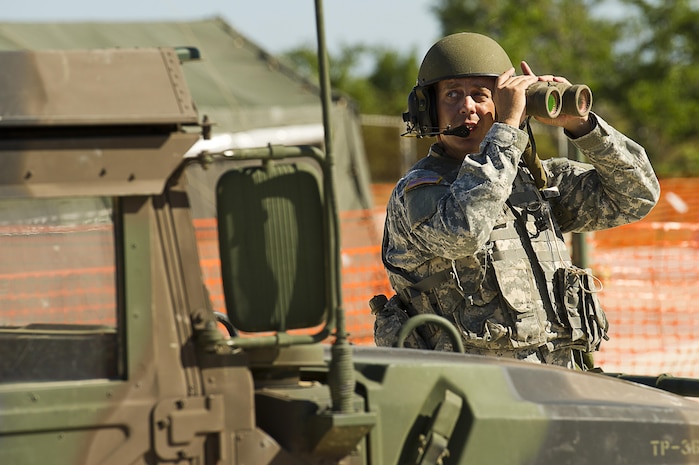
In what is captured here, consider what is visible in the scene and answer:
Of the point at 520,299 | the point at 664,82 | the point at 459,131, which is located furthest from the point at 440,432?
the point at 664,82

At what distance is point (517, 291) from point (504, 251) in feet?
0.45

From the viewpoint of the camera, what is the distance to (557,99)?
380cm

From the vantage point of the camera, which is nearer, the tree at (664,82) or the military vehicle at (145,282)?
the military vehicle at (145,282)

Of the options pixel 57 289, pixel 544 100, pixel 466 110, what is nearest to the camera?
pixel 57 289

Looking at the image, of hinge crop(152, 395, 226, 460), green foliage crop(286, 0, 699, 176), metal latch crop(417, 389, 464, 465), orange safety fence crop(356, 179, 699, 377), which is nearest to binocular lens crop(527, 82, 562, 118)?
metal latch crop(417, 389, 464, 465)

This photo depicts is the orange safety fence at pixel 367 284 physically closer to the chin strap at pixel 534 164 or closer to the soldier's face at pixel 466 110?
the soldier's face at pixel 466 110

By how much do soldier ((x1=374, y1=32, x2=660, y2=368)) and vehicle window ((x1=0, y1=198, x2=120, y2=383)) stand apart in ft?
4.35

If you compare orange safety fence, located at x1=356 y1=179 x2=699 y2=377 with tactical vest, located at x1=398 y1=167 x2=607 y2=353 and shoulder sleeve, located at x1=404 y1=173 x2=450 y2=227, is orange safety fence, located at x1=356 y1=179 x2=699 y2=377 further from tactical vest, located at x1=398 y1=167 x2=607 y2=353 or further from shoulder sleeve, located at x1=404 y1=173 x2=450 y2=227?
shoulder sleeve, located at x1=404 y1=173 x2=450 y2=227

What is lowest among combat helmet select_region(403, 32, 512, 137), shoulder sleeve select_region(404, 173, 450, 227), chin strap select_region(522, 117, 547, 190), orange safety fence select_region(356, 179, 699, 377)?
orange safety fence select_region(356, 179, 699, 377)

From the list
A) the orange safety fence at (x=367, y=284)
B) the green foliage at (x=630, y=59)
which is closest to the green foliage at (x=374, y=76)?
the green foliage at (x=630, y=59)

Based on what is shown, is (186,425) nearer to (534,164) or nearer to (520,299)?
(520,299)

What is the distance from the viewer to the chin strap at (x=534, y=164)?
13.4 ft

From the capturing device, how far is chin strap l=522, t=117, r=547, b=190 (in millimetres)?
4070

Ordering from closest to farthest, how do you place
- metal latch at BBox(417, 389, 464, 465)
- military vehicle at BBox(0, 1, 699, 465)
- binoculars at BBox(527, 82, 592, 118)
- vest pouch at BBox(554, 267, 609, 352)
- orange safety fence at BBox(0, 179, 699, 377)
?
military vehicle at BBox(0, 1, 699, 465) → orange safety fence at BBox(0, 179, 699, 377) → metal latch at BBox(417, 389, 464, 465) → binoculars at BBox(527, 82, 592, 118) → vest pouch at BBox(554, 267, 609, 352)
